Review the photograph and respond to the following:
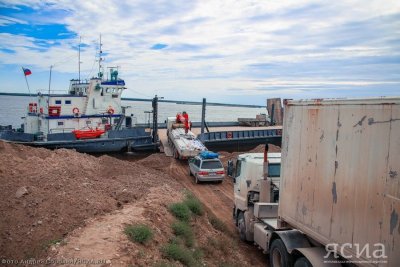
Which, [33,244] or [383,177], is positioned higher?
[383,177]

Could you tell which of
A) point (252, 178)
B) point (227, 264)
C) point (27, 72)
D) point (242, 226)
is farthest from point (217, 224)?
point (27, 72)

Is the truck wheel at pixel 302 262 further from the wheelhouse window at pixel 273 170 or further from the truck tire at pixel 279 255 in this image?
the wheelhouse window at pixel 273 170

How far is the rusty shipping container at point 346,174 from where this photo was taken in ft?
14.7

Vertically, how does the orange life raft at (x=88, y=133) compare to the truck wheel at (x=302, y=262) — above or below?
above

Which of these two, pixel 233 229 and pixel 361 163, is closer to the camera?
pixel 361 163

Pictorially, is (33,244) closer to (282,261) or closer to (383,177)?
(282,261)

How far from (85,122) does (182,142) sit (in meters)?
8.43

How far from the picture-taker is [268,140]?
1366 inches

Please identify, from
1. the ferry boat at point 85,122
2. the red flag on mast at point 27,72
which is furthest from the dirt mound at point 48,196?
the red flag on mast at point 27,72

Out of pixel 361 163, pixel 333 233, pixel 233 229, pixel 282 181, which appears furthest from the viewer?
pixel 233 229

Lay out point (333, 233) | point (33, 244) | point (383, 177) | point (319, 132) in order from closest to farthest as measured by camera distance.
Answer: point (383, 177), point (333, 233), point (319, 132), point (33, 244)

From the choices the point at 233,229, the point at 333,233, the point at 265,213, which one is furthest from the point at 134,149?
the point at 333,233

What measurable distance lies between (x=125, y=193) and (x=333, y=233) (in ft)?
22.2

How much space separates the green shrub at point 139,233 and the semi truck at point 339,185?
2.77 metres
